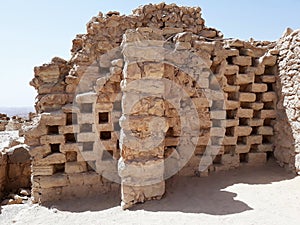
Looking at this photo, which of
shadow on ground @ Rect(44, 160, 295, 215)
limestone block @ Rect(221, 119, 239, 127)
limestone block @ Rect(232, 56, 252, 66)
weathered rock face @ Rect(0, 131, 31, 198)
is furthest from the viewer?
weathered rock face @ Rect(0, 131, 31, 198)

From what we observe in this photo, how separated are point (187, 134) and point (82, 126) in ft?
7.21

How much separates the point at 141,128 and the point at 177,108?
1159mm

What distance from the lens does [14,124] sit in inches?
603

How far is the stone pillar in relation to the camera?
4.08m

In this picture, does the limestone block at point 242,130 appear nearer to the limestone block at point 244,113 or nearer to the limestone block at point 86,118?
the limestone block at point 244,113

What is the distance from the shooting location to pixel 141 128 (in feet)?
13.6

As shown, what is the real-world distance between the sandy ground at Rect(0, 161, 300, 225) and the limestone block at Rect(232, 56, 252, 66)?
2268 mm

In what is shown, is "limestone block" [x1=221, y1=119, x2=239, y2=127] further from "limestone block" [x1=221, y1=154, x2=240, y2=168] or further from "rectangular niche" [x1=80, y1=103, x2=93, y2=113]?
"rectangular niche" [x1=80, y1=103, x2=93, y2=113]

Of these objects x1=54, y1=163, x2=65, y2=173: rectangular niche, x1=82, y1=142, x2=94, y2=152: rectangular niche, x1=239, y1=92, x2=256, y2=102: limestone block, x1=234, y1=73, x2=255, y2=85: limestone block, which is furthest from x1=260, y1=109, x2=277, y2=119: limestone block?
x1=54, y1=163, x2=65, y2=173: rectangular niche

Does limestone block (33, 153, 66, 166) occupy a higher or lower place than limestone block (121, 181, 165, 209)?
higher

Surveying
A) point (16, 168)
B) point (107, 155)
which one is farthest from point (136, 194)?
point (16, 168)

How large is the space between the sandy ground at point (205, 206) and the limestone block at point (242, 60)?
89.3 inches

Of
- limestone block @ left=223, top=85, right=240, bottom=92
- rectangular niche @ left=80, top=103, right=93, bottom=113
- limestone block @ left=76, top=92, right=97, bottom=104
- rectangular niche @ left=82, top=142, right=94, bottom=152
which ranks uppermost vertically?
limestone block @ left=223, top=85, right=240, bottom=92

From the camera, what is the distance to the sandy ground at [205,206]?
342 cm
